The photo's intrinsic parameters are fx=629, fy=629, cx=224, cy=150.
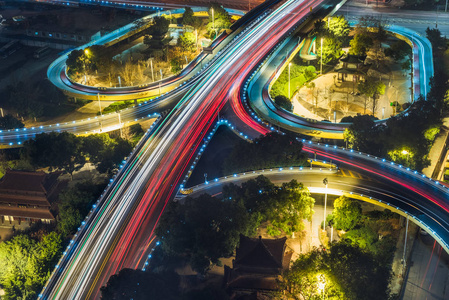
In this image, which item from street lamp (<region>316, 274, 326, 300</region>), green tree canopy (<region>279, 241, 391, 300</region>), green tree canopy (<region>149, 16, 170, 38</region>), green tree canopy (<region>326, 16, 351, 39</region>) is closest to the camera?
street lamp (<region>316, 274, 326, 300</region>)

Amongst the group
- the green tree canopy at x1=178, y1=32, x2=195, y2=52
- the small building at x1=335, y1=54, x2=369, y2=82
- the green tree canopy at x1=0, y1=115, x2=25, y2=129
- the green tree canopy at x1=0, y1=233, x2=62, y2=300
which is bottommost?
the green tree canopy at x1=0, y1=233, x2=62, y2=300

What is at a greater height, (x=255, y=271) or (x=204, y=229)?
(x=204, y=229)

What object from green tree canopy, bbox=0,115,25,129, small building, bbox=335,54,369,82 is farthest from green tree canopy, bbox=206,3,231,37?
green tree canopy, bbox=0,115,25,129

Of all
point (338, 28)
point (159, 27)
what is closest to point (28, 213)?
point (159, 27)

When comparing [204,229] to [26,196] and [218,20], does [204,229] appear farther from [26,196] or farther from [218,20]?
[218,20]

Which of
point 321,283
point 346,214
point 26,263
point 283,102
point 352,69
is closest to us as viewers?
point 321,283

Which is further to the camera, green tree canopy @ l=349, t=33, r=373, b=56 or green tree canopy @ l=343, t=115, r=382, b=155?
green tree canopy @ l=349, t=33, r=373, b=56

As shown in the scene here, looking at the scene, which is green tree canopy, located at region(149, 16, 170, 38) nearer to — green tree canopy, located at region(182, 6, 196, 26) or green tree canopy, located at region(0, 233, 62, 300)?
green tree canopy, located at region(182, 6, 196, 26)
